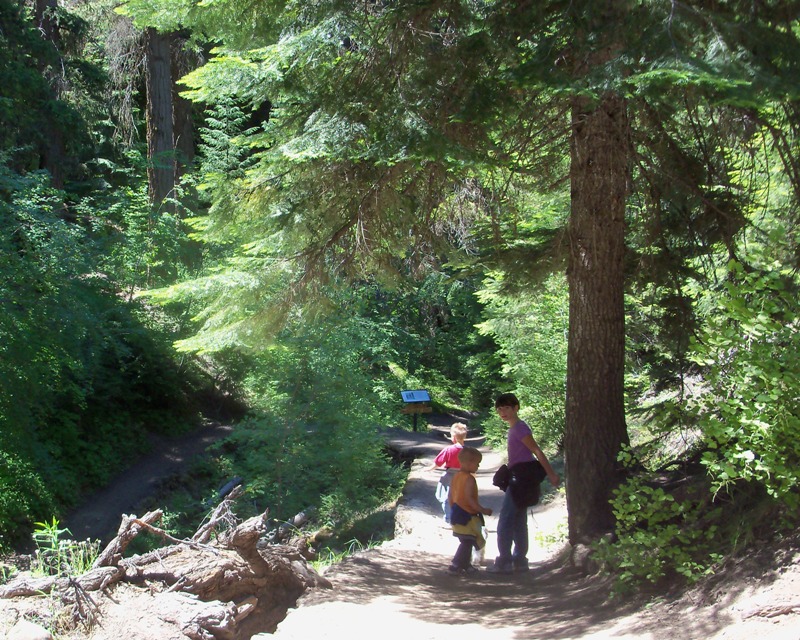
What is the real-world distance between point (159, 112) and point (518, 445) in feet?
50.8

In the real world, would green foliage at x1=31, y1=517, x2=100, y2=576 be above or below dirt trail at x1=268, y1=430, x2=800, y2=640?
above

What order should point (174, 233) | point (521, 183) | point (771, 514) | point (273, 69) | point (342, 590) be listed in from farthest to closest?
point (174, 233) < point (521, 183) < point (342, 590) < point (273, 69) < point (771, 514)

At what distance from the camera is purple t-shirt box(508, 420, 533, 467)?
25.1ft

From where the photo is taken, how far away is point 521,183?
9.30m

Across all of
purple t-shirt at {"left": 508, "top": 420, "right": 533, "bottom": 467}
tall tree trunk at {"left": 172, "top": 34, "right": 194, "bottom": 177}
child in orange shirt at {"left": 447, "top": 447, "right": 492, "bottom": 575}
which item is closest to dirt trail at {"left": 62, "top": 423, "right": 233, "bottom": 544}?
child in orange shirt at {"left": 447, "top": 447, "right": 492, "bottom": 575}

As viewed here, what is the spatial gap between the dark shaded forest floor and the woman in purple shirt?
0.61 ft

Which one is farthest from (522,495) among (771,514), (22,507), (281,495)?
(22,507)

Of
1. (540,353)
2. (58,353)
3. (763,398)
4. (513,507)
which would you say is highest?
(58,353)

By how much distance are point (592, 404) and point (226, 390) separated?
15.3 m

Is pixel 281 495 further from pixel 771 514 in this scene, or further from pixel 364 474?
pixel 771 514

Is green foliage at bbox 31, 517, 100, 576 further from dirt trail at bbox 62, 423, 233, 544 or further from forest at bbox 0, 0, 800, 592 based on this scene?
dirt trail at bbox 62, 423, 233, 544

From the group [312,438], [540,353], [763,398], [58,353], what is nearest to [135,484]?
[58,353]

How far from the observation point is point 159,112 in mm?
19781

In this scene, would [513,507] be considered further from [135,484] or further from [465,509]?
[135,484]
